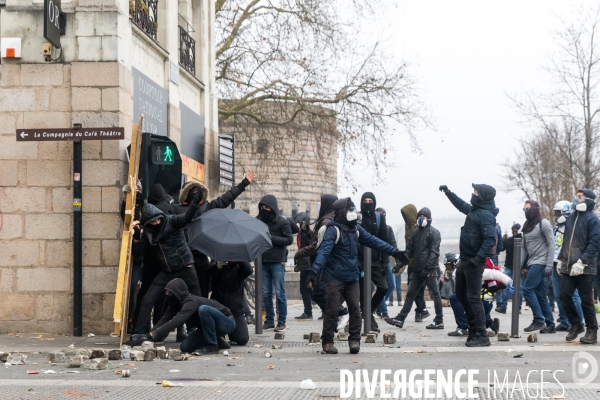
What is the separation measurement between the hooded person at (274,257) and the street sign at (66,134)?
2.32 metres

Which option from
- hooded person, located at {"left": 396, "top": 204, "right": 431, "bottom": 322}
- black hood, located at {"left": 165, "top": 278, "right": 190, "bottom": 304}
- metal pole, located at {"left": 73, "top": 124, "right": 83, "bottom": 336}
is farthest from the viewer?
hooded person, located at {"left": 396, "top": 204, "right": 431, "bottom": 322}

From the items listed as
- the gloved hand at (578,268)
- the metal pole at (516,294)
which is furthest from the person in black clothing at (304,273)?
the gloved hand at (578,268)

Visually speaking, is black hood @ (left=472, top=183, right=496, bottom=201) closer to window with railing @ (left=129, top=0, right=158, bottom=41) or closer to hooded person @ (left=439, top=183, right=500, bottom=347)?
hooded person @ (left=439, top=183, right=500, bottom=347)

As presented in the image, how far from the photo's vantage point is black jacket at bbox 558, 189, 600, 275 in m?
11.9

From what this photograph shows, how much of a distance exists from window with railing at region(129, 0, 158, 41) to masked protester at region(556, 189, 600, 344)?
21.3 feet

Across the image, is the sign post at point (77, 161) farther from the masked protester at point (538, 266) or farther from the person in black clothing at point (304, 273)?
the masked protester at point (538, 266)

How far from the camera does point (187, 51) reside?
17938 mm

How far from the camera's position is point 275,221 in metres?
14.0

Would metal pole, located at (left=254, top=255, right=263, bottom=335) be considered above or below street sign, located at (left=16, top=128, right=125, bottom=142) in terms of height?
below

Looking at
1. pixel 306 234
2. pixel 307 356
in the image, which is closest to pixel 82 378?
pixel 307 356

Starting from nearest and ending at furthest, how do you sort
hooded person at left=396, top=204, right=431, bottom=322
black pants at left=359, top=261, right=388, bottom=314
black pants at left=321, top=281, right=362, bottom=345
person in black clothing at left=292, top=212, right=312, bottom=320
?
black pants at left=321, top=281, right=362, bottom=345 → black pants at left=359, top=261, right=388, bottom=314 → hooded person at left=396, top=204, right=431, bottom=322 → person in black clothing at left=292, top=212, right=312, bottom=320

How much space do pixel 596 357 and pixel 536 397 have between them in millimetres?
3121

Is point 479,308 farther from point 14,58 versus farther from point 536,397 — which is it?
point 14,58

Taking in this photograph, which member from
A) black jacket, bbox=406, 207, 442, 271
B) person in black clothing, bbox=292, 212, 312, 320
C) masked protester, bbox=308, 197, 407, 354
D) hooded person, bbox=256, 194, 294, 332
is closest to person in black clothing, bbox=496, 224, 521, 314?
person in black clothing, bbox=292, 212, 312, 320
